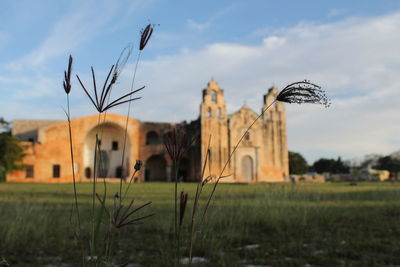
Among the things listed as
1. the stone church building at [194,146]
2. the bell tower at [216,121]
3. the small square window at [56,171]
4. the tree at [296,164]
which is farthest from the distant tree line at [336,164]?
the small square window at [56,171]

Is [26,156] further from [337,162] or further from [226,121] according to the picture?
[337,162]

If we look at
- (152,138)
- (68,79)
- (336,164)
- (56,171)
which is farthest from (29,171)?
(336,164)

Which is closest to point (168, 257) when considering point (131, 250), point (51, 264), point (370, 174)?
point (131, 250)

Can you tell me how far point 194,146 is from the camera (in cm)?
3394

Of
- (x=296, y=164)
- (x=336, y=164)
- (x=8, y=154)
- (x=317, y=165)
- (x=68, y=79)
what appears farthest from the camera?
(x=317, y=165)

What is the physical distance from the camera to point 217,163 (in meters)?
33.2

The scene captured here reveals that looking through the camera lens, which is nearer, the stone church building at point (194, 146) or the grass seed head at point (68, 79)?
the grass seed head at point (68, 79)

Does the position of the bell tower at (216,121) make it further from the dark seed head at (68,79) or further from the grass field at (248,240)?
the dark seed head at (68,79)

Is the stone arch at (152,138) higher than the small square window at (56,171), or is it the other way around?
the stone arch at (152,138)

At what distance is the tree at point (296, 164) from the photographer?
55.0m

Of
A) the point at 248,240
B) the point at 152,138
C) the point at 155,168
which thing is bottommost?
the point at 248,240

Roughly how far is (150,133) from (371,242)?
34025mm

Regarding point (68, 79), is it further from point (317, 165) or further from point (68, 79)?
point (317, 165)

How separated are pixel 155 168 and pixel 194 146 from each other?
230 inches
